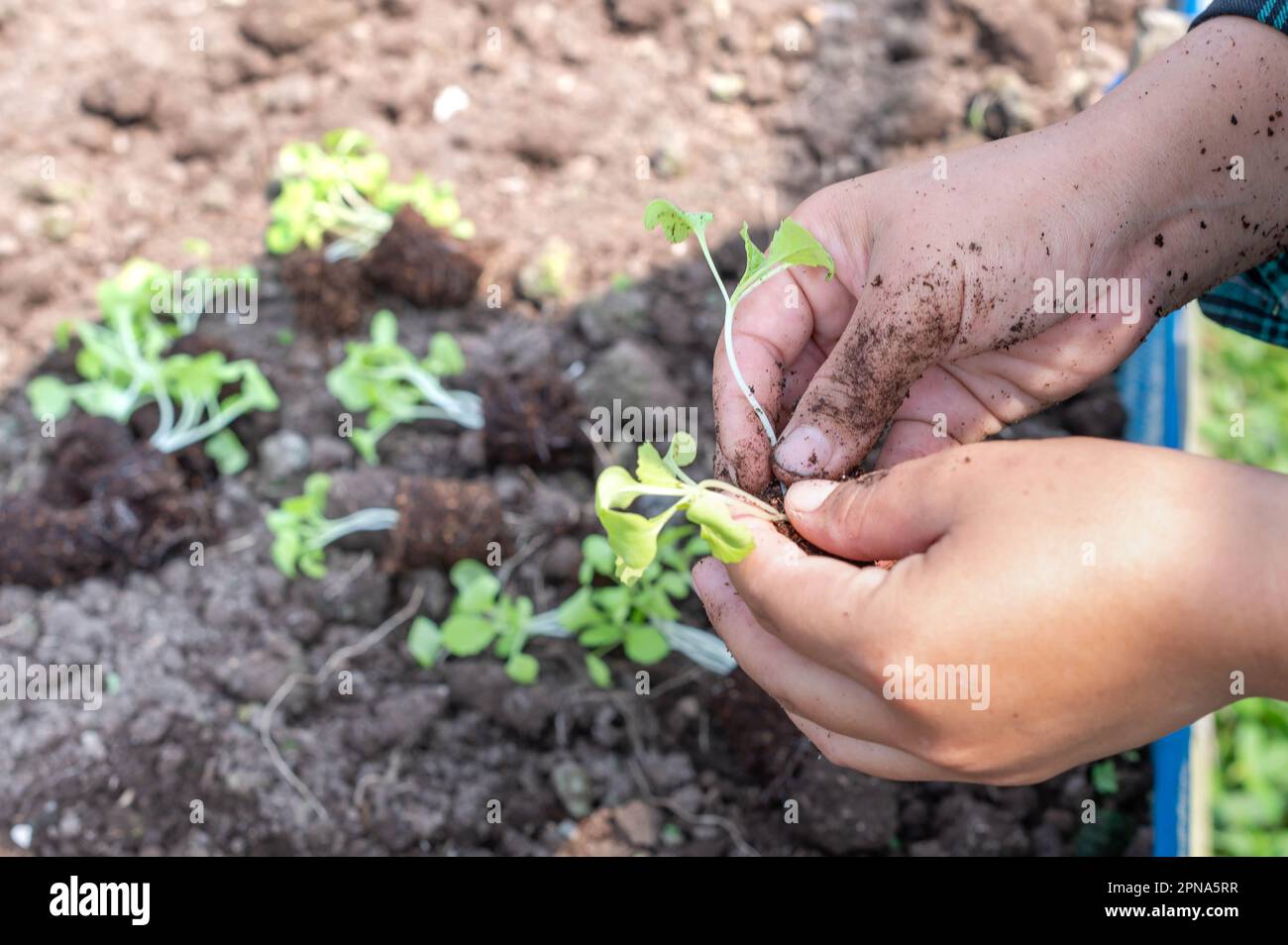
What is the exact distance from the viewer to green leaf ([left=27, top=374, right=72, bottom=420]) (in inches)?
101

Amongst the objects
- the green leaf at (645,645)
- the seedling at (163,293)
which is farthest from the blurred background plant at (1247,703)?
the seedling at (163,293)

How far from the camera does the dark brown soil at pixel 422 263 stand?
2.72 meters

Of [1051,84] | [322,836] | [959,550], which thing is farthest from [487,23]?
[959,550]

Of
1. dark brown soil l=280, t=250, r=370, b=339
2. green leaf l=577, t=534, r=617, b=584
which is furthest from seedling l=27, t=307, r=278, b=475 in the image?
green leaf l=577, t=534, r=617, b=584

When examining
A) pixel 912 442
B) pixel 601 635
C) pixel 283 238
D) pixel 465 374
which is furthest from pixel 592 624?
pixel 283 238

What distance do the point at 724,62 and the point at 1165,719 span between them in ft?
8.25

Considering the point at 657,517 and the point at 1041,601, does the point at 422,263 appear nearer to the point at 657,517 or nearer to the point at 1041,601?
the point at 657,517

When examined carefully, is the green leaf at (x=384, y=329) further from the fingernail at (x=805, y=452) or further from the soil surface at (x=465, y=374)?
the fingernail at (x=805, y=452)

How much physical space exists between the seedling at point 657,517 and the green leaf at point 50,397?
182 centimetres

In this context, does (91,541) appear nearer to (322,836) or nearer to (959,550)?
(322,836)

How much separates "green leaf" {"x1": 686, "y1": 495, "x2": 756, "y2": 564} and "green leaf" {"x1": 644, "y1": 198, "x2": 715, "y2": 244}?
15.6 inches

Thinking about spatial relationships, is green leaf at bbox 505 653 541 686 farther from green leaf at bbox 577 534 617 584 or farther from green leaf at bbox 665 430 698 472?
green leaf at bbox 665 430 698 472

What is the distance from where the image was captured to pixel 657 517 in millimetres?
1298
